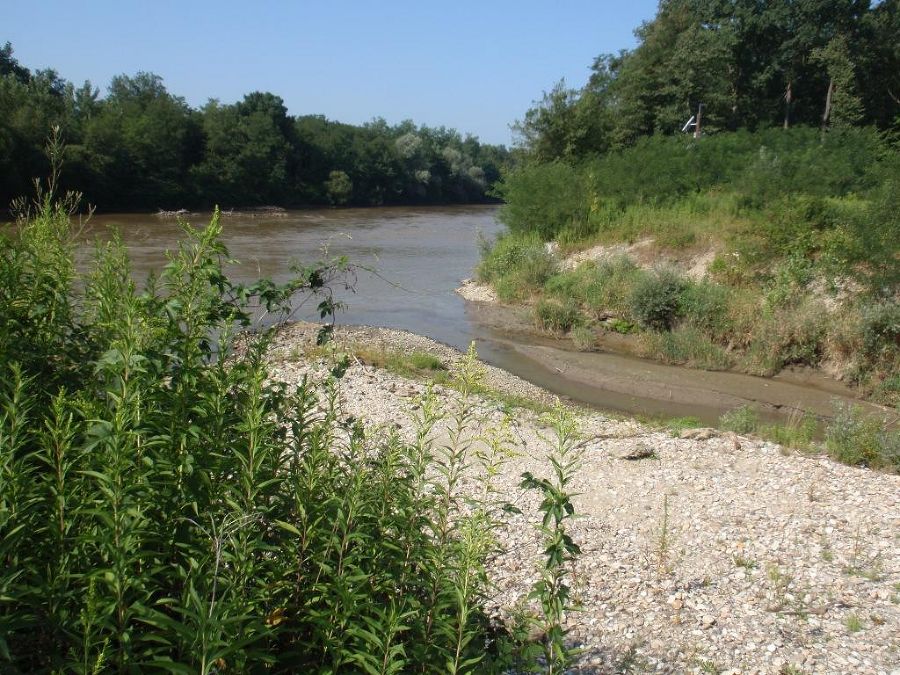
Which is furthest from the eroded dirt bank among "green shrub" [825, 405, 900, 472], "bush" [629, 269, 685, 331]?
"green shrub" [825, 405, 900, 472]


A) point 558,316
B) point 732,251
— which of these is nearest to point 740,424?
point 558,316

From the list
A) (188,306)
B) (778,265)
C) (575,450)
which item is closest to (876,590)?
(575,450)

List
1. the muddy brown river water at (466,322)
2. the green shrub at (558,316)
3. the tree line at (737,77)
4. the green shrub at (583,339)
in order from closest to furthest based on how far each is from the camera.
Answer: the muddy brown river water at (466,322)
the green shrub at (583,339)
the green shrub at (558,316)
the tree line at (737,77)

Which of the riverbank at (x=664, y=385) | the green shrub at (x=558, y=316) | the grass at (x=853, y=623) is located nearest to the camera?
the grass at (x=853, y=623)

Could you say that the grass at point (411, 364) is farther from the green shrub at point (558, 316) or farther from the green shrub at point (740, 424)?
the green shrub at point (558, 316)

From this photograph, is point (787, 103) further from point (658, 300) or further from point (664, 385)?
point (664, 385)

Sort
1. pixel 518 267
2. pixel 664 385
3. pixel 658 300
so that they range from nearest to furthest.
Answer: pixel 664 385, pixel 658 300, pixel 518 267

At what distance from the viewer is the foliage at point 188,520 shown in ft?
7.07

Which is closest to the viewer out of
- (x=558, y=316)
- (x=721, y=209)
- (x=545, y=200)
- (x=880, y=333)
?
(x=880, y=333)

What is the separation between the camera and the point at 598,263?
22.3m

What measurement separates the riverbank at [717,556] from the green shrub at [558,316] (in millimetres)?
10077

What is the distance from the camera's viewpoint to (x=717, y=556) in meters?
6.16

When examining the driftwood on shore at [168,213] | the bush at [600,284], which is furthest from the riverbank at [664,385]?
the driftwood on shore at [168,213]

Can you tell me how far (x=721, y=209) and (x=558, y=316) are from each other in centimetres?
739
